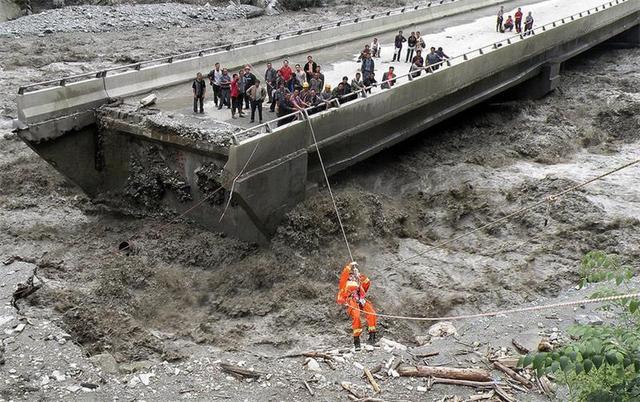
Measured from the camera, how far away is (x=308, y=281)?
47.0ft

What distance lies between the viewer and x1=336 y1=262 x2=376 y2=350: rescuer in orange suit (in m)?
11.3

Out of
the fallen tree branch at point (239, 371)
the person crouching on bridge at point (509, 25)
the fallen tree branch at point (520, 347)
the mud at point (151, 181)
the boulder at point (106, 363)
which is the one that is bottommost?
the fallen tree branch at point (520, 347)

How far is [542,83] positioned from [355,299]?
18.1m

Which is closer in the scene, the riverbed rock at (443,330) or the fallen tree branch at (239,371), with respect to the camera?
the fallen tree branch at (239,371)

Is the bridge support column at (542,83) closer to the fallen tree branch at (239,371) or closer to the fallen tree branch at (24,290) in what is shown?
the fallen tree branch at (239,371)

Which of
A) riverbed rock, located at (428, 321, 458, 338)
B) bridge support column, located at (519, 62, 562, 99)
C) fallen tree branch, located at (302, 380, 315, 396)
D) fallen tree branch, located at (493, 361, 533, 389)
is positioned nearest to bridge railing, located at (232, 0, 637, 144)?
bridge support column, located at (519, 62, 562, 99)

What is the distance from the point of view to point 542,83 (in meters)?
26.4

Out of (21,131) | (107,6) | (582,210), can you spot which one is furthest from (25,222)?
(107,6)

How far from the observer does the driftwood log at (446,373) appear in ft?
32.2

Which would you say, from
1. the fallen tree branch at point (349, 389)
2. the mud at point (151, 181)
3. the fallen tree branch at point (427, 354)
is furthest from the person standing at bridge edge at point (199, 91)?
the fallen tree branch at point (349, 389)

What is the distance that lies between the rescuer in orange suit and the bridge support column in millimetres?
17568

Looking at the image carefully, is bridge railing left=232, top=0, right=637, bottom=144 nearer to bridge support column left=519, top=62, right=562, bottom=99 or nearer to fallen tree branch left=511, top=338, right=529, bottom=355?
bridge support column left=519, top=62, right=562, bottom=99

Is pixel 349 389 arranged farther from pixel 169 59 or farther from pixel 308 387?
pixel 169 59

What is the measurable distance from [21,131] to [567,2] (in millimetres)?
30026
